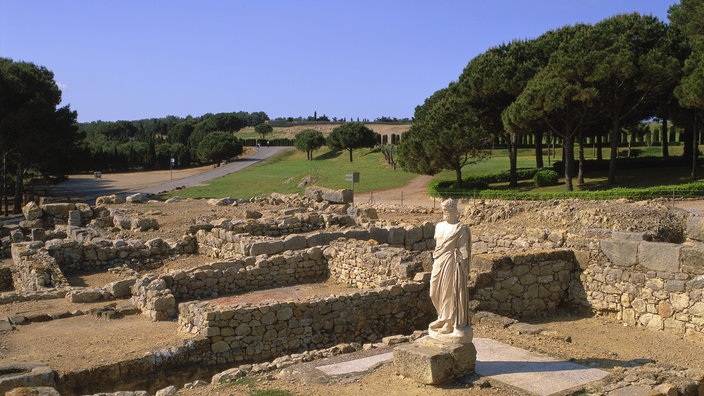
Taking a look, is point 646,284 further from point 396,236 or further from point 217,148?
point 217,148

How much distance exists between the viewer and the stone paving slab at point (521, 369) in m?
8.20

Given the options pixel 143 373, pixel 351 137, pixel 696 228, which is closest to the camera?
pixel 143 373

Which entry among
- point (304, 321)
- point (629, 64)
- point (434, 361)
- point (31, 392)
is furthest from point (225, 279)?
point (629, 64)

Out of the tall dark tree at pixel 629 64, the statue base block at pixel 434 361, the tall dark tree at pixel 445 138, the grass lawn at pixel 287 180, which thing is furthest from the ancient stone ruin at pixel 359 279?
the grass lawn at pixel 287 180

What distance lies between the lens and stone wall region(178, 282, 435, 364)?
1149 centimetres

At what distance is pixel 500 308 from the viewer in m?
12.8

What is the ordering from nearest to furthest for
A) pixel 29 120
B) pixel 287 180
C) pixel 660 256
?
pixel 660 256
pixel 29 120
pixel 287 180

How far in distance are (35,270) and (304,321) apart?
9.75 meters

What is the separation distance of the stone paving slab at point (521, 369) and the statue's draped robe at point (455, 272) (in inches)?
33.7

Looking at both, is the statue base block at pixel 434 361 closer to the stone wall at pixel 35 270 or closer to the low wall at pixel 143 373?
the low wall at pixel 143 373

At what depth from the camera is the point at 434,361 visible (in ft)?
26.6

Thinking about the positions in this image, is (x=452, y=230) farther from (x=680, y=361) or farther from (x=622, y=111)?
(x=622, y=111)

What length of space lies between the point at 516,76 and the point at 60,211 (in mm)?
26528

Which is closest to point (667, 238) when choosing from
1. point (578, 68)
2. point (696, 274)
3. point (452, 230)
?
point (696, 274)
